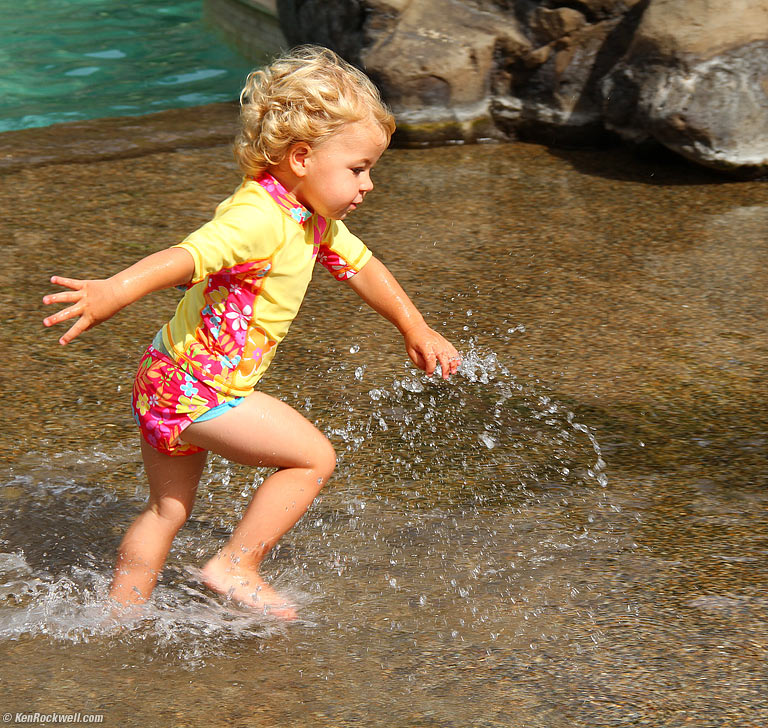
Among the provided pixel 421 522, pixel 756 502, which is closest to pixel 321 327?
pixel 421 522

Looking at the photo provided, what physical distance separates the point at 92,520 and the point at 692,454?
1.83 m

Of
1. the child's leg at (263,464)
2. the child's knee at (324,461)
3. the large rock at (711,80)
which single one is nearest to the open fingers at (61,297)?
the child's leg at (263,464)

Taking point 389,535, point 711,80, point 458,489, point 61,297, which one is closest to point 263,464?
point 389,535

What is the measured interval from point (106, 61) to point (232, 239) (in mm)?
8225

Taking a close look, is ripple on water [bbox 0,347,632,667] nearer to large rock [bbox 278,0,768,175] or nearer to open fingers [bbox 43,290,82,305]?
open fingers [bbox 43,290,82,305]

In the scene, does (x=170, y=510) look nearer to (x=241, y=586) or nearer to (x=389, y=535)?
(x=241, y=586)

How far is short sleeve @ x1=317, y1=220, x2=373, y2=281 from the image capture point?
267 cm

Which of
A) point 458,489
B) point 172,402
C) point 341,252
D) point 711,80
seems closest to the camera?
point 172,402

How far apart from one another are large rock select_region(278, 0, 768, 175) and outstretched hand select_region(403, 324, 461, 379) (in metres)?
3.24

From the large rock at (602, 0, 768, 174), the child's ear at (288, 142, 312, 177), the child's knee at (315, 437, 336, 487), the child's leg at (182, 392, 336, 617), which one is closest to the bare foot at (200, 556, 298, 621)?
the child's leg at (182, 392, 336, 617)

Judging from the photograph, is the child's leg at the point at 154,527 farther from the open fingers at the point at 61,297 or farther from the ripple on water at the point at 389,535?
the open fingers at the point at 61,297

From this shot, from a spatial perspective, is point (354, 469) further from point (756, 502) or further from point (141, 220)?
point (141, 220)

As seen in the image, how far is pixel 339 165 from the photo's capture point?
8.09 feet

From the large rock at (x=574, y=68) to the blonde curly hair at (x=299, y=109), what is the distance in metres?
3.39
